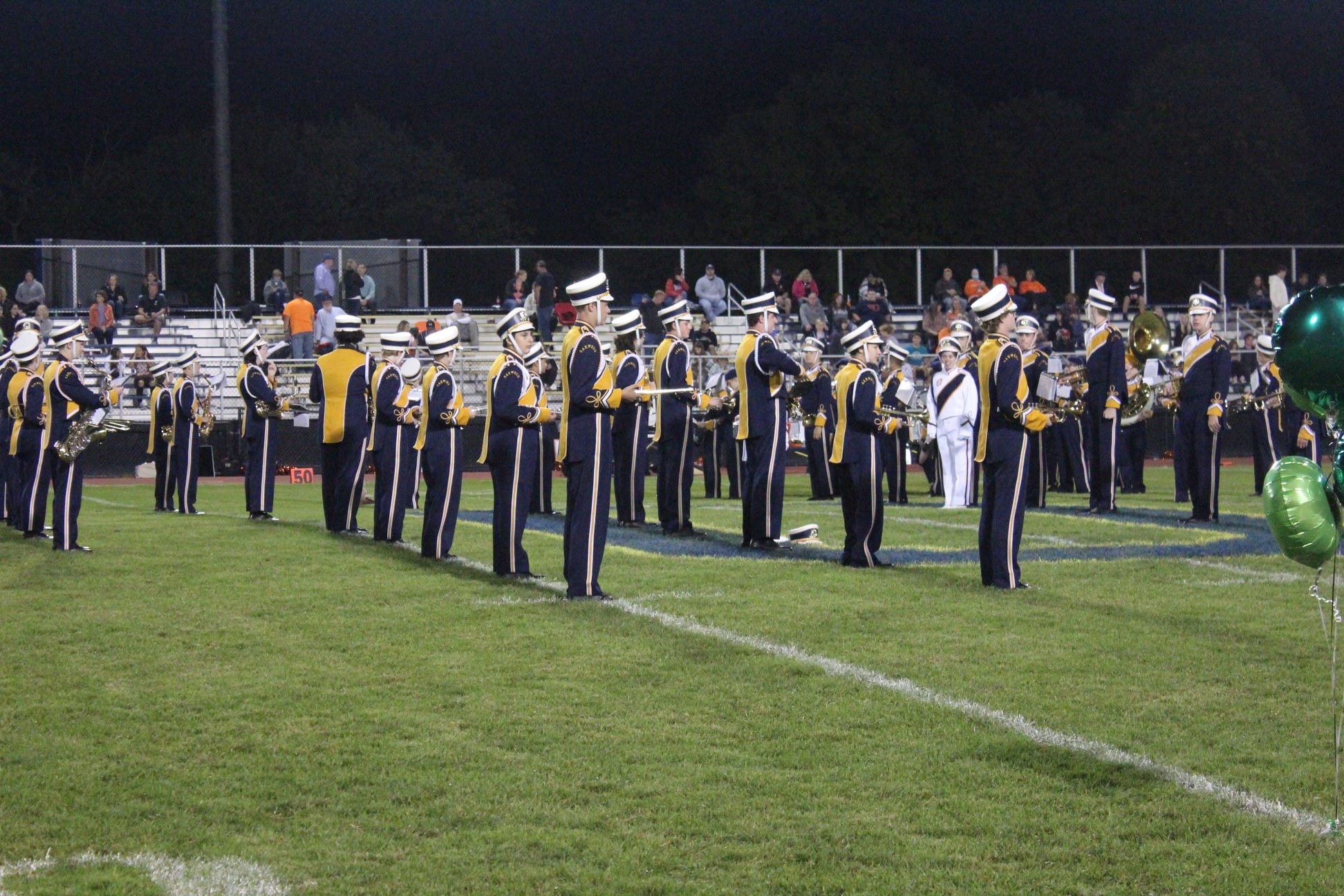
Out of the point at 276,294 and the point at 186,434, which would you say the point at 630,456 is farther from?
the point at 276,294

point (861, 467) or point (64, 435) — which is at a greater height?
point (64, 435)

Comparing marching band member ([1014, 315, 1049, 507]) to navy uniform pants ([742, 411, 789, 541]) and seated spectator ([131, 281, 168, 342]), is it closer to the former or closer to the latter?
navy uniform pants ([742, 411, 789, 541])

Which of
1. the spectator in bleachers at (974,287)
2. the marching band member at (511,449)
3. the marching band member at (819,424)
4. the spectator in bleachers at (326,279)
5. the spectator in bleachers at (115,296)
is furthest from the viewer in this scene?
the spectator in bleachers at (974,287)

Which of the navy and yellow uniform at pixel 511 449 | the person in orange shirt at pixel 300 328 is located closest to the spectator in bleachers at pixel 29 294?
the person in orange shirt at pixel 300 328

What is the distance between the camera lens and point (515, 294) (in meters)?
25.9

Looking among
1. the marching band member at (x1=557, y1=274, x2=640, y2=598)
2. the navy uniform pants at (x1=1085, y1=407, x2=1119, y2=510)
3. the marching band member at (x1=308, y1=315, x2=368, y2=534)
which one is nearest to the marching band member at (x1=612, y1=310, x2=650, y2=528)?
the marching band member at (x1=308, y1=315, x2=368, y2=534)

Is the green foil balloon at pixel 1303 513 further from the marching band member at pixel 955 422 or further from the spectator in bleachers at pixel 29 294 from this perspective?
the spectator in bleachers at pixel 29 294

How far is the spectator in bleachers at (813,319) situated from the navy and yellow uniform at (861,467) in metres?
15.9

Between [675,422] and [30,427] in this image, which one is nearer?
[30,427]

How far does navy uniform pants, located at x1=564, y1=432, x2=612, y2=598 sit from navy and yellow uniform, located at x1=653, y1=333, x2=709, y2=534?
3.38 m

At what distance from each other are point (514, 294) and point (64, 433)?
14346 millimetres

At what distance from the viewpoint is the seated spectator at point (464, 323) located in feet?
84.7

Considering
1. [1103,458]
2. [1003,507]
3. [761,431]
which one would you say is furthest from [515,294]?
[1003,507]

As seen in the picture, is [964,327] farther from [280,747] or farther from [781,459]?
[280,747]
